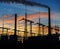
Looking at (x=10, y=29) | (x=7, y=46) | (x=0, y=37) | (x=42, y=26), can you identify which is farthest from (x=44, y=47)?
(x=42, y=26)

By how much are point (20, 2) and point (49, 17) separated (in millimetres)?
4217

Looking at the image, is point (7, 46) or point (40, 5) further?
point (40, 5)

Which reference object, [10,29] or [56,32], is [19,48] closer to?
[10,29]

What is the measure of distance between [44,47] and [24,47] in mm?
1513

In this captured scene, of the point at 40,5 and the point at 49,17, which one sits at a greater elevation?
the point at 40,5

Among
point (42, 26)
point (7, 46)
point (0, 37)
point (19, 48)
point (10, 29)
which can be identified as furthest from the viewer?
point (42, 26)

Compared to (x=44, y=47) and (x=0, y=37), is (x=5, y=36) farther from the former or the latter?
(x=44, y=47)

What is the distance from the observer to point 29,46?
13.0 m

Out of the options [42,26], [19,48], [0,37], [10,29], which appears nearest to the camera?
[19,48]

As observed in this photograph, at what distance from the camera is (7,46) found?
Result: 1344cm

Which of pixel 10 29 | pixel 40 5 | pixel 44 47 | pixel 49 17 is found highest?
pixel 40 5

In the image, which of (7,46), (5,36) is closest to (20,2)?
(5,36)

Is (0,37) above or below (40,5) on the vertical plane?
below

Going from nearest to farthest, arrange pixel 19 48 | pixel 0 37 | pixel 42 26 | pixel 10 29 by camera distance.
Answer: pixel 19 48 → pixel 0 37 → pixel 10 29 → pixel 42 26
